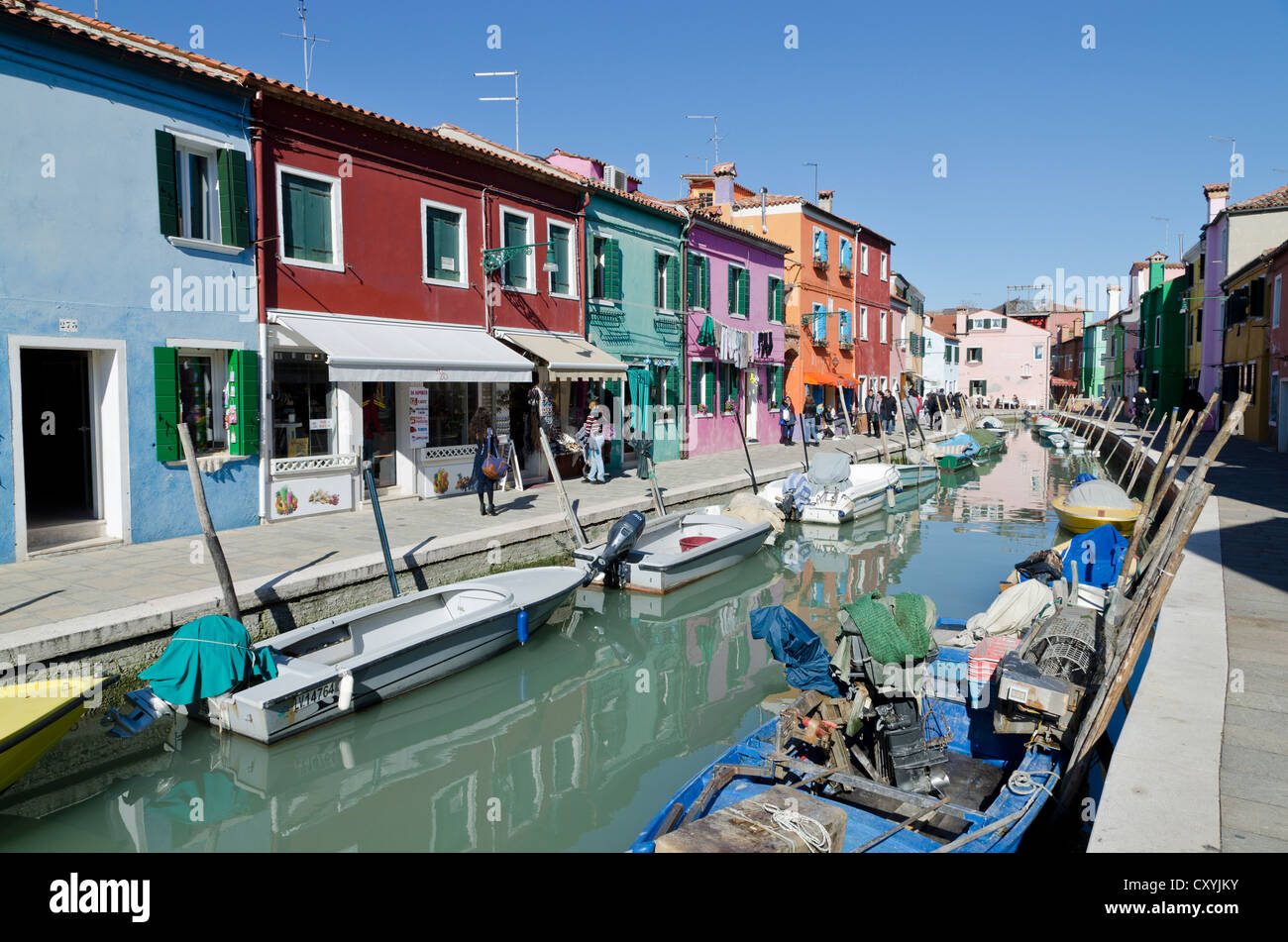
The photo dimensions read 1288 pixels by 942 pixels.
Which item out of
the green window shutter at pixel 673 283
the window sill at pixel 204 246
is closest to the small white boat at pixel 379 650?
the window sill at pixel 204 246

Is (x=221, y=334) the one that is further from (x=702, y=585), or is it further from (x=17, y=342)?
(x=702, y=585)

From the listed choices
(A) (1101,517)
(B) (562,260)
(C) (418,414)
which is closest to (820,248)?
(B) (562,260)

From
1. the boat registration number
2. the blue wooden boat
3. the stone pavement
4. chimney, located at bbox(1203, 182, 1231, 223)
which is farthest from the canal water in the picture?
chimney, located at bbox(1203, 182, 1231, 223)

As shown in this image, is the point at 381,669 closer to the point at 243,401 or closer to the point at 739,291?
the point at 243,401

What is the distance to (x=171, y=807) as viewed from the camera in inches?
247

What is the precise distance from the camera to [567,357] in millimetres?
16609

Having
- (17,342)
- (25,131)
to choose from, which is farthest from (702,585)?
(25,131)

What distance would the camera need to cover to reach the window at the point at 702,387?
77.0 feet

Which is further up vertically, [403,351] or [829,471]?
[403,351]

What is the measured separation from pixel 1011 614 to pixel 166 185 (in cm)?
1077

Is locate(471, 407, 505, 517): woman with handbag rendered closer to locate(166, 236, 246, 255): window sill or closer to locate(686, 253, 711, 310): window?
locate(166, 236, 246, 255): window sill

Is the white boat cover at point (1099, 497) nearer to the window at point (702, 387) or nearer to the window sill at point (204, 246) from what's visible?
the window at point (702, 387)

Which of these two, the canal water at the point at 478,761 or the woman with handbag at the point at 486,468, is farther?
the woman with handbag at the point at 486,468
